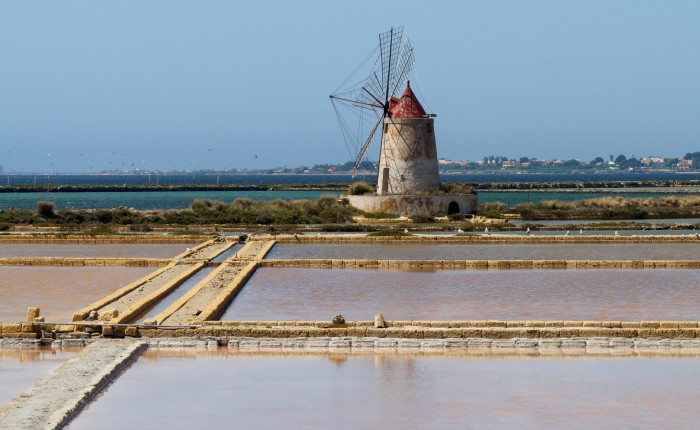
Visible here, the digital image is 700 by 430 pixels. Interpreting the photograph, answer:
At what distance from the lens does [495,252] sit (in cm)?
2008

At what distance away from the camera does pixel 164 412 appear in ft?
24.2

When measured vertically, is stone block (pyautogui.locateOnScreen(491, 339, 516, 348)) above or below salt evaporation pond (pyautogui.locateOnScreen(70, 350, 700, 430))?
above

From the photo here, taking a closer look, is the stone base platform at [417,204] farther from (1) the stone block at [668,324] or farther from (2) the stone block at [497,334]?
(2) the stone block at [497,334]

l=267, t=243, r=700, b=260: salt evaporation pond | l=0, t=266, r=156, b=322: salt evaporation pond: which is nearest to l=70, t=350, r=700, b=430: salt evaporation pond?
l=0, t=266, r=156, b=322: salt evaporation pond

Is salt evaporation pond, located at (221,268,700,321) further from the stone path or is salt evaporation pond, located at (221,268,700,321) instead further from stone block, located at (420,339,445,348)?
the stone path

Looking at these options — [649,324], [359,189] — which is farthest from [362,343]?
[359,189]

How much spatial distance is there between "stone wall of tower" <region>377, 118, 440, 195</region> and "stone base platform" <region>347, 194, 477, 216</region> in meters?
0.41

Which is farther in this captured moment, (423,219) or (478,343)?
(423,219)

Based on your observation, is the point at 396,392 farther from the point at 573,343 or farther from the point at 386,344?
the point at 573,343

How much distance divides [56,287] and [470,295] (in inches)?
190

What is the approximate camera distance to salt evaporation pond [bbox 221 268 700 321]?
11.6m

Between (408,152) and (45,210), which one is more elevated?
(408,152)

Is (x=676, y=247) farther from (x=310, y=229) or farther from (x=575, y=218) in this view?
(x=575, y=218)

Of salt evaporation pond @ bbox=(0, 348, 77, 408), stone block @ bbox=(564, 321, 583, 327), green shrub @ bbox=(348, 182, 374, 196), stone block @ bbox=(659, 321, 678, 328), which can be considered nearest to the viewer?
salt evaporation pond @ bbox=(0, 348, 77, 408)
